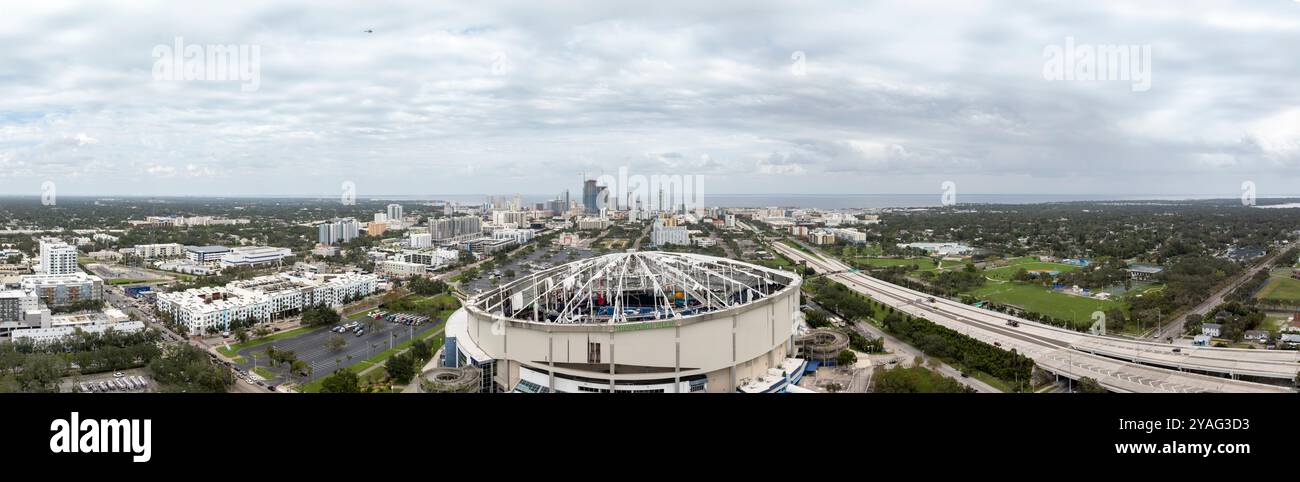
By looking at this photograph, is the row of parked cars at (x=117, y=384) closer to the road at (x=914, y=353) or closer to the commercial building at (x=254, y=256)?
the road at (x=914, y=353)

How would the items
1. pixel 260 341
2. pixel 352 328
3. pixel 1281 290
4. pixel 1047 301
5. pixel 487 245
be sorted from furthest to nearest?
pixel 487 245
pixel 1047 301
pixel 1281 290
pixel 352 328
pixel 260 341

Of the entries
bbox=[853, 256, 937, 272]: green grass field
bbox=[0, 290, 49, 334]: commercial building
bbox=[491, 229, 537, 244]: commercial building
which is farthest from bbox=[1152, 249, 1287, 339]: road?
bbox=[491, 229, 537, 244]: commercial building

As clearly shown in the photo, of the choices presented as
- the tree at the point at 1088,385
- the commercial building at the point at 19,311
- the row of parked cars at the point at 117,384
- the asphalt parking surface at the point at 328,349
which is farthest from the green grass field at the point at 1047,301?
the commercial building at the point at 19,311

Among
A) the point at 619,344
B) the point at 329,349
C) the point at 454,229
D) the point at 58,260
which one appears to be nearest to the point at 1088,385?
the point at 619,344

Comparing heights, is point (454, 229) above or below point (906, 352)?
above

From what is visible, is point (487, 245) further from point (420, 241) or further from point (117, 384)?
point (117, 384)
